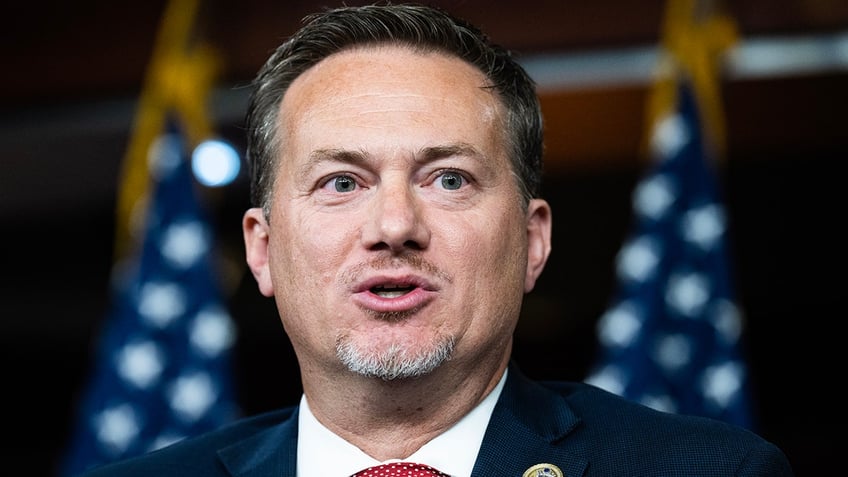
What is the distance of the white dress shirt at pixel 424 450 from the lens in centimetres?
187

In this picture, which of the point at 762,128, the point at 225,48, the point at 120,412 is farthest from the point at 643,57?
the point at 120,412

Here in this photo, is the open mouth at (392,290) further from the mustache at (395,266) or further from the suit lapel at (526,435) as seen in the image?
the suit lapel at (526,435)

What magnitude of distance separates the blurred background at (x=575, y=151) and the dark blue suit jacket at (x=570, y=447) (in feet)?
2.53

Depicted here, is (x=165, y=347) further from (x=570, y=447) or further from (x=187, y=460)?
(x=570, y=447)

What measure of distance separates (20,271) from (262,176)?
6.11 meters

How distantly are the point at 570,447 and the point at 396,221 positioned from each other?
18.7 inches

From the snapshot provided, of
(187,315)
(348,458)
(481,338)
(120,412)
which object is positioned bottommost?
(120,412)

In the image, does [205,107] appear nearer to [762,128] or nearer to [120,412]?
[120,412]

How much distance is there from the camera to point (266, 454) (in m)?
2.01

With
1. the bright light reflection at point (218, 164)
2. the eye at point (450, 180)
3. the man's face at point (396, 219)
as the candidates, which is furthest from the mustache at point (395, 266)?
the bright light reflection at point (218, 164)

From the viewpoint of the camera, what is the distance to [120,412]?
11.7ft

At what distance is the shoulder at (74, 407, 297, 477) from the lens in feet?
6.79

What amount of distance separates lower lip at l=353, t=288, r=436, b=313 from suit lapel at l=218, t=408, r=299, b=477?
0.36 metres

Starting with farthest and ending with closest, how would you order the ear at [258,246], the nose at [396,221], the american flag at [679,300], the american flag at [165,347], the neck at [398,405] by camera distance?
the american flag at [165,347], the american flag at [679,300], the ear at [258,246], the neck at [398,405], the nose at [396,221]
